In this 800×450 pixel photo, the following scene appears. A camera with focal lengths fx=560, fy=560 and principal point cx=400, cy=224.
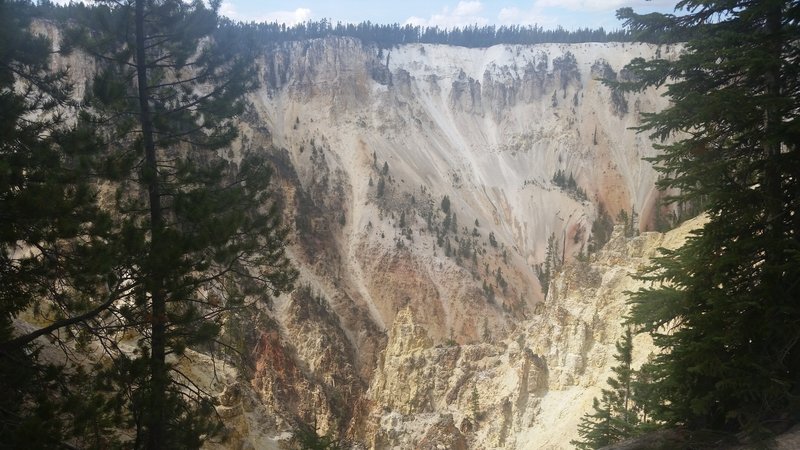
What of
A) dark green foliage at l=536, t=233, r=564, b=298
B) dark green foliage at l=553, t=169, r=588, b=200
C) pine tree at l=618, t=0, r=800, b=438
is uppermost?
dark green foliage at l=553, t=169, r=588, b=200

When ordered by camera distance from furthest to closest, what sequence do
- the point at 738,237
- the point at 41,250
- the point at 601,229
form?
the point at 601,229 < the point at 738,237 < the point at 41,250

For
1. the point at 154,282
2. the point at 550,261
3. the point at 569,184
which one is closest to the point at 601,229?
the point at 550,261

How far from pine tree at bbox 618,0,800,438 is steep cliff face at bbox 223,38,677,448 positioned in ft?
23.4

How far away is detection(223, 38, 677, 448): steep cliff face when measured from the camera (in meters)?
29.1

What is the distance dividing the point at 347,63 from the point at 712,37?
3538 inches

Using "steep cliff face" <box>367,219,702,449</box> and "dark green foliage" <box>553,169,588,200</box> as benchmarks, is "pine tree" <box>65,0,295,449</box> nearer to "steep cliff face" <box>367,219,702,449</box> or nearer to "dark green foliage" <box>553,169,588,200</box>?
"steep cliff face" <box>367,219,702,449</box>

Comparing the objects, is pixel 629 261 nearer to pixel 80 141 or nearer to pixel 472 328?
pixel 80 141

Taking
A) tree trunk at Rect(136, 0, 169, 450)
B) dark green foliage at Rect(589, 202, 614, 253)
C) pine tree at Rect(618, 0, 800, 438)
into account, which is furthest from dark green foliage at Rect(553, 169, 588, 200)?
tree trunk at Rect(136, 0, 169, 450)

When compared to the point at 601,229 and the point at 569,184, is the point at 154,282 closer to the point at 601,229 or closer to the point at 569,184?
the point at 601,229

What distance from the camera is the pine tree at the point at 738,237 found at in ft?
23.2

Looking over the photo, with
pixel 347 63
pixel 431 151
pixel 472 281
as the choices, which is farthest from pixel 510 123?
pixel 472 281

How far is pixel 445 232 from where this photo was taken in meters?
68.2

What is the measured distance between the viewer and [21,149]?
812cm

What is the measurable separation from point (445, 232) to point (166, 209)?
59.0 metres
